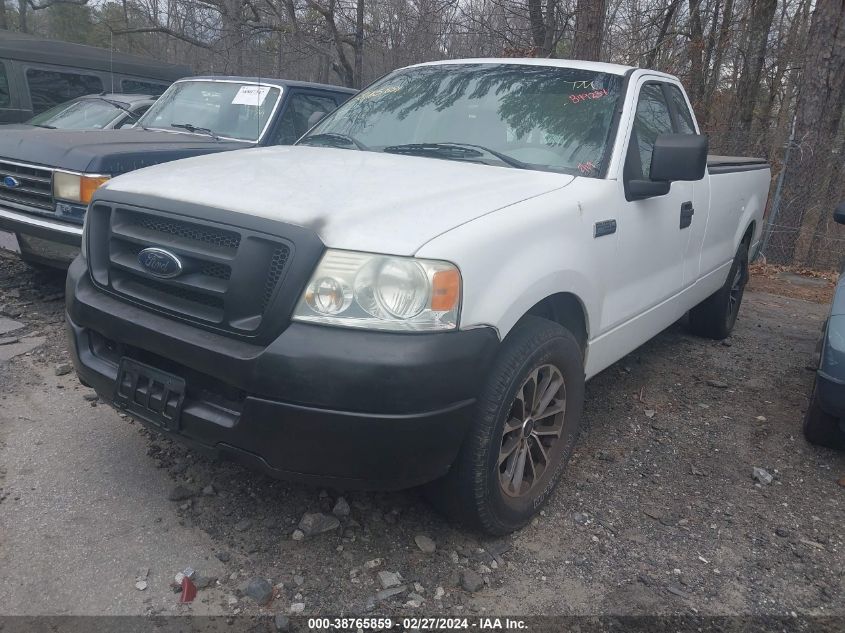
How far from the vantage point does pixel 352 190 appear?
8.57 ft

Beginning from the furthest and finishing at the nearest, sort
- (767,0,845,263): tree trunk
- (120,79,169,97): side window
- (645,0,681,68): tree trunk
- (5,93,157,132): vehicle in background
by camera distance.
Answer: (645,0,681,68): tree trunk
(120,79,169,97): side window
(767,0,845,263): tree trunk
(5,93,157,132): vehicle in background

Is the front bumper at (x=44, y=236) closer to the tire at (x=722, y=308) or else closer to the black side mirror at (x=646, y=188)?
the black side mirror at (x=646, y=188)

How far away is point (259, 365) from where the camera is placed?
2.20 m

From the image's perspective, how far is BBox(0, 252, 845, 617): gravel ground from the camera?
96.3 inches

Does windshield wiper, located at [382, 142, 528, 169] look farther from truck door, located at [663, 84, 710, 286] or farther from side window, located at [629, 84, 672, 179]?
truck door, located at [663, 84, 710, 286]

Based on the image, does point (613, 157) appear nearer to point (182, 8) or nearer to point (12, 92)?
point (12, 92)

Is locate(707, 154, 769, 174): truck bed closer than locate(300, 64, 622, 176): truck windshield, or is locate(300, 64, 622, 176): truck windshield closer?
locate(300, 64, 622, 176): truck windshield

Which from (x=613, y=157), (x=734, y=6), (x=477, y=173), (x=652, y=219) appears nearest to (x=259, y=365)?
(x=477, y=173)

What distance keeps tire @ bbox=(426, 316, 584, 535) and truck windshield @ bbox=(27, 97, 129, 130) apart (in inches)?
235

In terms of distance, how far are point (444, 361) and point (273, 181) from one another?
1046 millimetres

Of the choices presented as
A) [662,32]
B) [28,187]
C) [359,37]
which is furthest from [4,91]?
[662,32]

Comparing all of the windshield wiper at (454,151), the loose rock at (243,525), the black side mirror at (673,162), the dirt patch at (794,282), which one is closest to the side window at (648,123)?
the black side mirror at (673,162)

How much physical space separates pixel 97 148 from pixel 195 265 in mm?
2876

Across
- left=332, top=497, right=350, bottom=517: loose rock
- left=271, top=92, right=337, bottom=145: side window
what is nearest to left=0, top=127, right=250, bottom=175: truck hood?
left=271, top=92, right=337, bottom=145: side window
